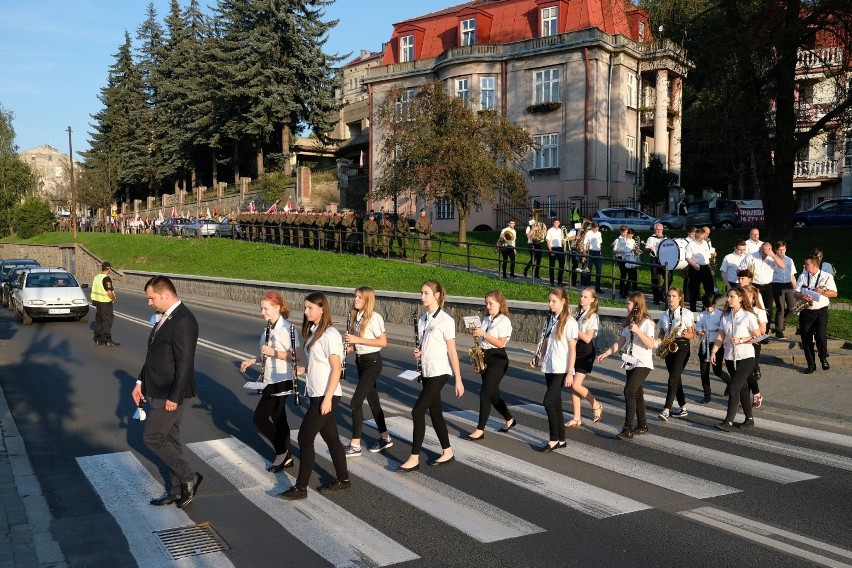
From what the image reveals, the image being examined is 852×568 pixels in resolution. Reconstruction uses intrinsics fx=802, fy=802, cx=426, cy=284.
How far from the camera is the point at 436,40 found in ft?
153

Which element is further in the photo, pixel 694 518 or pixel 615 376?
pixel 615 376

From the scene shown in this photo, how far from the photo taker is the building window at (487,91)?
42.7 meters

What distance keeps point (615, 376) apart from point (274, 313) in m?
7.66

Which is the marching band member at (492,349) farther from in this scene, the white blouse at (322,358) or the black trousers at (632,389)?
the white blouse at (322,358)

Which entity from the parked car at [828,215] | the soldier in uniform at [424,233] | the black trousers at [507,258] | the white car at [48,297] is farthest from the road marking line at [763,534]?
the parked car at [828,215]

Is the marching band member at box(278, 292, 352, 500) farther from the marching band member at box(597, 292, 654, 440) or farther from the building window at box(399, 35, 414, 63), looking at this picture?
the building window at box(399, 35, 414, 63)

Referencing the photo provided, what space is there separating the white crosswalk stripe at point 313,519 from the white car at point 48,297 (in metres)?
15.7

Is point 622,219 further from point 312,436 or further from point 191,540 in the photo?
point 191,540

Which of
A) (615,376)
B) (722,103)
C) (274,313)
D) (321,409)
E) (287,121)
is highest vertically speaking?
(287,121)

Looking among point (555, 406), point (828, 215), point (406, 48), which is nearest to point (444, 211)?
point (406, 48)

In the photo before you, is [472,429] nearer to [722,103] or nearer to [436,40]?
[722,103]

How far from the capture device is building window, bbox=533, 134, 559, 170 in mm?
41781

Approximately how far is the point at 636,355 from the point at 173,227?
4927 cm

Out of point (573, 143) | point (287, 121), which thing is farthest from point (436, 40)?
point (287, 121)
